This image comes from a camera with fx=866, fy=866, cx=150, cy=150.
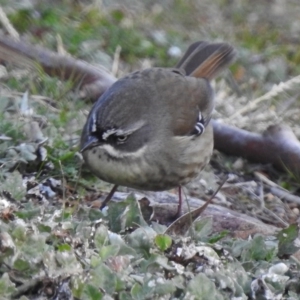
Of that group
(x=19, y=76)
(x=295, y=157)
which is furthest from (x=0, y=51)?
(x=295, y=157)

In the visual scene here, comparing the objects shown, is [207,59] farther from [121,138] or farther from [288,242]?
[288,242]

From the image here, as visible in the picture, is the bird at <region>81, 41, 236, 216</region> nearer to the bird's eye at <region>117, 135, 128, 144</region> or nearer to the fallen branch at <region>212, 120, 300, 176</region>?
the bird's eye at <region>117, 135, 128, 144</region>

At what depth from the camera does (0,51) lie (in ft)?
25.9

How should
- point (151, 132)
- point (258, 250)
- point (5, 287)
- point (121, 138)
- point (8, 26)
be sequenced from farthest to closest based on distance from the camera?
point (8, 26) → point (151, 132) → point (121, 138) → point (258, 250) → point (5, 287)

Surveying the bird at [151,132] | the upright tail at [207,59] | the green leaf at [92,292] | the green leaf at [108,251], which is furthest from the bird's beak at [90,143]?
the green leaf at [92,292]

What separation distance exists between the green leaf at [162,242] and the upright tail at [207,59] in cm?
327

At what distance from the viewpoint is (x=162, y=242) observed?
4.25 m

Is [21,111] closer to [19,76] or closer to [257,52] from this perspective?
[19,76]

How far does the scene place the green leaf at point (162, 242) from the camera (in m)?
4.25

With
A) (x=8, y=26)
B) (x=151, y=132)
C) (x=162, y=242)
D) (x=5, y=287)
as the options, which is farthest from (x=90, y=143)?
(x=8, y=26)

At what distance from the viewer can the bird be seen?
19.0 ft

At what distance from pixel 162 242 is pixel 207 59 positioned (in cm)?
348

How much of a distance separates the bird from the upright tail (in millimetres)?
338

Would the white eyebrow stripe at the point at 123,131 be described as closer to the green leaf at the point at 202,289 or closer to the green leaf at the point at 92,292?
the green leaf at the point at 202,289
